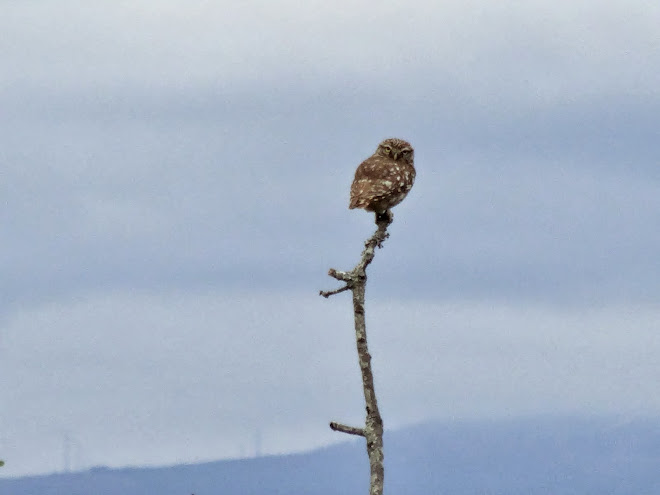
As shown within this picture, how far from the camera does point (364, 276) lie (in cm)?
1574

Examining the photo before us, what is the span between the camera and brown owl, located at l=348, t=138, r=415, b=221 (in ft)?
57.0

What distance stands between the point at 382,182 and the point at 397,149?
2458mm

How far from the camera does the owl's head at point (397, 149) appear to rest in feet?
65.2

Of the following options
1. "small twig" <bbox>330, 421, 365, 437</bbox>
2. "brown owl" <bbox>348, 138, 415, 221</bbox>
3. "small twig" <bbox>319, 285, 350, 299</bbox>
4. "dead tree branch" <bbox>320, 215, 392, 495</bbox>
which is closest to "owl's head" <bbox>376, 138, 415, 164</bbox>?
"brown owl" <bbox>348, 138, 415, 221</bbox>

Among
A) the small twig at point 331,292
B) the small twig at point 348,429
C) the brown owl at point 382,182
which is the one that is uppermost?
the brown owl at point 382,182

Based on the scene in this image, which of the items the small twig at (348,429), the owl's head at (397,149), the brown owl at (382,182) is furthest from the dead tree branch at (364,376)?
the owl's head at (397,149)

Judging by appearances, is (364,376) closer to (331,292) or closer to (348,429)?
(348,429)

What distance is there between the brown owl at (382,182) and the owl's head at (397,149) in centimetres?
3

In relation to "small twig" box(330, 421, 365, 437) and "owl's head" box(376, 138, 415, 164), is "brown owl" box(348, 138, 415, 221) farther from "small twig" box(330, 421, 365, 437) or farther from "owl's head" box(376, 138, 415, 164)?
"small twig" box(330, 421, 365, 437)

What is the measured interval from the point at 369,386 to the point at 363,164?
4948 mm

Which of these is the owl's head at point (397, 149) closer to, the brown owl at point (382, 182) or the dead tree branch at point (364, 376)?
the brown owl at point (382, 182)

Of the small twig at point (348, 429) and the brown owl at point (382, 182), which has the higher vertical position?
the brown owl at point (382, 182)

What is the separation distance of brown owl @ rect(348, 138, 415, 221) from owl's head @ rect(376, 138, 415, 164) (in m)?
0.03

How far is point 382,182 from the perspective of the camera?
17766 mm
